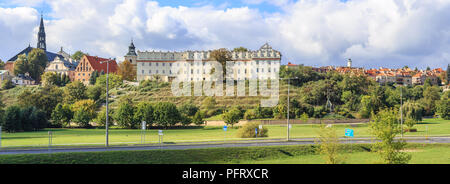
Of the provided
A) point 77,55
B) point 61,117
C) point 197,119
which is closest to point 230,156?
point 197,119

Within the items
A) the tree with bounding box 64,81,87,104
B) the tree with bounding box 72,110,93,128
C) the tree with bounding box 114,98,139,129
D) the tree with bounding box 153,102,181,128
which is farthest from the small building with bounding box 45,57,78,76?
the tree with bounding box 153,102,181,128

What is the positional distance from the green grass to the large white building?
80.6 meters

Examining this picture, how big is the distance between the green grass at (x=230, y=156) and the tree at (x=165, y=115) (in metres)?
32.6

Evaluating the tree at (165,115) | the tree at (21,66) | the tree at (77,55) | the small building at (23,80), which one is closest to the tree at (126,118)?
the tree at (165,115)

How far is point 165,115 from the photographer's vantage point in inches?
2527

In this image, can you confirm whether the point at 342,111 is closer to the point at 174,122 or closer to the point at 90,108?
the point at 174,122

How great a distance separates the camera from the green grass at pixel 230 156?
27.9 metres

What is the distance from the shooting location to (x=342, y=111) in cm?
8075

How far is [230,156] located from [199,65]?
93560 mm

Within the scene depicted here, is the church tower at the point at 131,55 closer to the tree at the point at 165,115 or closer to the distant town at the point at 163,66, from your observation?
the distant town at the point at 163,66

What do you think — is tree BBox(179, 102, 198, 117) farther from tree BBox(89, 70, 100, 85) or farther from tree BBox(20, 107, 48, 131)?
tree BBox(89, 70, 100, 85)

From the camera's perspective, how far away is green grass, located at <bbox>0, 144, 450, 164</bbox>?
27922 mm
